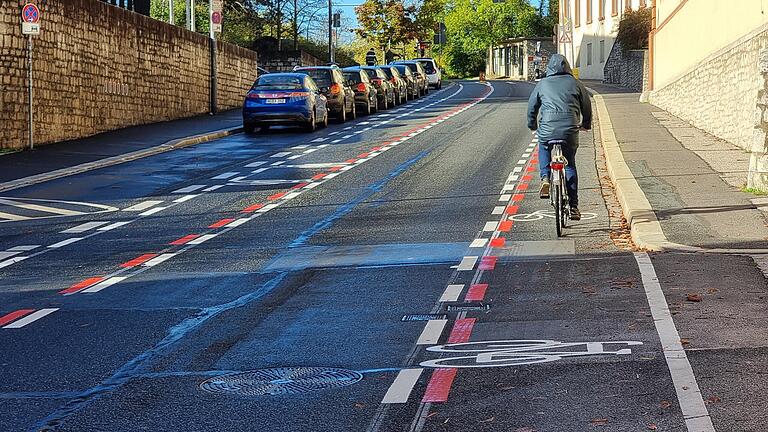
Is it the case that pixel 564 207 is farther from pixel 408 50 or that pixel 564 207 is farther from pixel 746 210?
pixel 408 50

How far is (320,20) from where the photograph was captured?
83188 mm

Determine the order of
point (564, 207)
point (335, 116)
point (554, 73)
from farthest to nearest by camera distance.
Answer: point (335, 116) < point (554, 73) < point (564, 207)

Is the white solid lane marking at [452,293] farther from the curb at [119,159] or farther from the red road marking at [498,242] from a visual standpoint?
the curb at [119,159]

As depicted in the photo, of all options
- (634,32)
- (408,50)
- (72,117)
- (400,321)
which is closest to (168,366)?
(400,321)

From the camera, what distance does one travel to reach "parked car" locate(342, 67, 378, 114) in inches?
1700

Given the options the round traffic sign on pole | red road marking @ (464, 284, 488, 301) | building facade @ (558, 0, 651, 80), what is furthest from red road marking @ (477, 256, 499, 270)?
building facade @ (558, 0, 651, 80)

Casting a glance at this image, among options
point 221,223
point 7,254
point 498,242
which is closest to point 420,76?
point 221,223

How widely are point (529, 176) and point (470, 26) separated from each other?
353 feet

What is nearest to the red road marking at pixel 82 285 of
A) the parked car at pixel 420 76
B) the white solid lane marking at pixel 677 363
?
the white solid lane marking at pixel 677 363

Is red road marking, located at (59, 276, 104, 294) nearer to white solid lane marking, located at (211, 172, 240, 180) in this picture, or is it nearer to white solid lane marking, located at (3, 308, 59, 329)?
white solid lane marking, located at (3, 308, 59, 329)

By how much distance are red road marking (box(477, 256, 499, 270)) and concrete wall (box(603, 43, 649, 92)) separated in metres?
35.3

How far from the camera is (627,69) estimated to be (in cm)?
5853

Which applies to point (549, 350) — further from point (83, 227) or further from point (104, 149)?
point (104, 149)

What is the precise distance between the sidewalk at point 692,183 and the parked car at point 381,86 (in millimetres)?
17202
